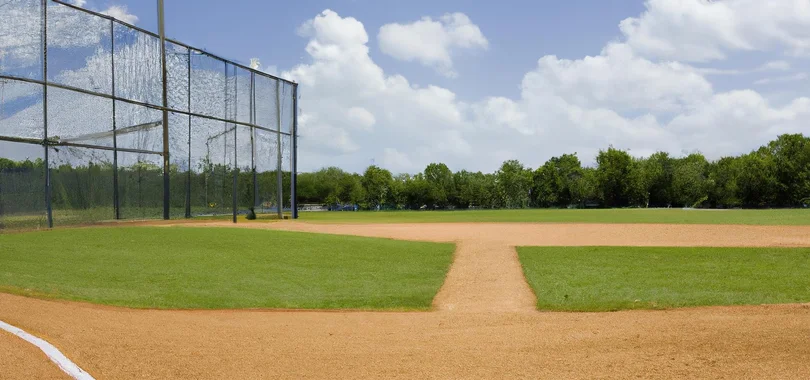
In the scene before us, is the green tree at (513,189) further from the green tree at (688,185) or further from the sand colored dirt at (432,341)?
the sand colored dirt at (432,341)

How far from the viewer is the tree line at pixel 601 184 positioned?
3314 inches

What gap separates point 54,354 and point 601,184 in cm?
9493

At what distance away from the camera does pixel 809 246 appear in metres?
20.3

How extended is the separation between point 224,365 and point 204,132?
2375 cm

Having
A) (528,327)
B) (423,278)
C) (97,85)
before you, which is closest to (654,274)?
(423,278)

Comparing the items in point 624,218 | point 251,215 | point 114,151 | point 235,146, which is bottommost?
point 624,218

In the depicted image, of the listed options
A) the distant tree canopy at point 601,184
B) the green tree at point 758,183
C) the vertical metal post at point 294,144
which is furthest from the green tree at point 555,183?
the vertical metal post at point 294,144

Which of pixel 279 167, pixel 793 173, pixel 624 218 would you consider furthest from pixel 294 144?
pixel 793 173

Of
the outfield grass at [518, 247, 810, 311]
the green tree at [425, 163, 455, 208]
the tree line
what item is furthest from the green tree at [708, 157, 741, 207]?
the outfield grass at [518, 247, 810, 311]

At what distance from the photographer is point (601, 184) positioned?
9581cm

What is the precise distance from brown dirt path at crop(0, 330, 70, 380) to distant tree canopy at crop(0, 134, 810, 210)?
3548 inches

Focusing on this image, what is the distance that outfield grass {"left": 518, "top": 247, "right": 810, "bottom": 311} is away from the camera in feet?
40.2

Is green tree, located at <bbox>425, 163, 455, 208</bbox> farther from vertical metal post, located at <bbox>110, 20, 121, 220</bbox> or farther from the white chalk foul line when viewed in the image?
the white chalk foul line

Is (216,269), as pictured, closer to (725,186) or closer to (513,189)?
(725,186)
